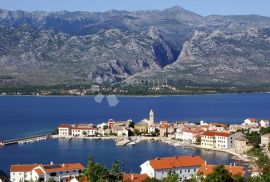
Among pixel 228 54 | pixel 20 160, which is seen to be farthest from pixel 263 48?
pixel 20 160

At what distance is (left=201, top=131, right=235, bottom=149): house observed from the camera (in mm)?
38719

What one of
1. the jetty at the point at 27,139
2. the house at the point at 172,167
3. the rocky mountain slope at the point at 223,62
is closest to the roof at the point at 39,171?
the house at the point at 172,167

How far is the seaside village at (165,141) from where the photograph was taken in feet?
85.4

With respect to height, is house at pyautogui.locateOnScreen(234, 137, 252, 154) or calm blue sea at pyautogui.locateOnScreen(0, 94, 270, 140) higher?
house at pyautogui.locateOnScreen(234, 137, 252, 154)

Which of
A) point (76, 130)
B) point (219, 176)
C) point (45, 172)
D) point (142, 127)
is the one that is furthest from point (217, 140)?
point (219, 176)

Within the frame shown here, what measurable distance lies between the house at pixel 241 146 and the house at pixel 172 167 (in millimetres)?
9034

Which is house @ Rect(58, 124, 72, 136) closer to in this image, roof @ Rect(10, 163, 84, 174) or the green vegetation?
roof @ Rect(10, 163, 84, 174)

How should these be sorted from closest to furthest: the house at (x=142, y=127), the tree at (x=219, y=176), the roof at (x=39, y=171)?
the tree at (x=219, y=176), the roof at (x=39, y=171), the house at (x=142, y=127)

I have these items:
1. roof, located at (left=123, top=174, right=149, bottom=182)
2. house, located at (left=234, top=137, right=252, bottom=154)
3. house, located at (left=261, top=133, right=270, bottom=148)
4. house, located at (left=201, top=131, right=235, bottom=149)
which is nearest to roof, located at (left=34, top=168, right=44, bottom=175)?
roof, located at (left=123, top=174, right=149, bottom=182)

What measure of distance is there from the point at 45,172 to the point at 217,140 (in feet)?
52.6

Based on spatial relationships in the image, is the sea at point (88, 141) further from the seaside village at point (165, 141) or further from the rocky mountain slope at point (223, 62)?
the rocky mountain slope at point (223, 62)

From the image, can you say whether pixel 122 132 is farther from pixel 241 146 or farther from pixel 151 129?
pixel 241 146

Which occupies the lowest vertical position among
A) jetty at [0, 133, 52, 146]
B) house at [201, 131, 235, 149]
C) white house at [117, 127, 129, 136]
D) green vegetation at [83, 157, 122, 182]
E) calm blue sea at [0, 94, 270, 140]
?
calm blue sea at [0, 94, 270, 140]

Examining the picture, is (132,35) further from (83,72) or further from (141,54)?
(83,72)
